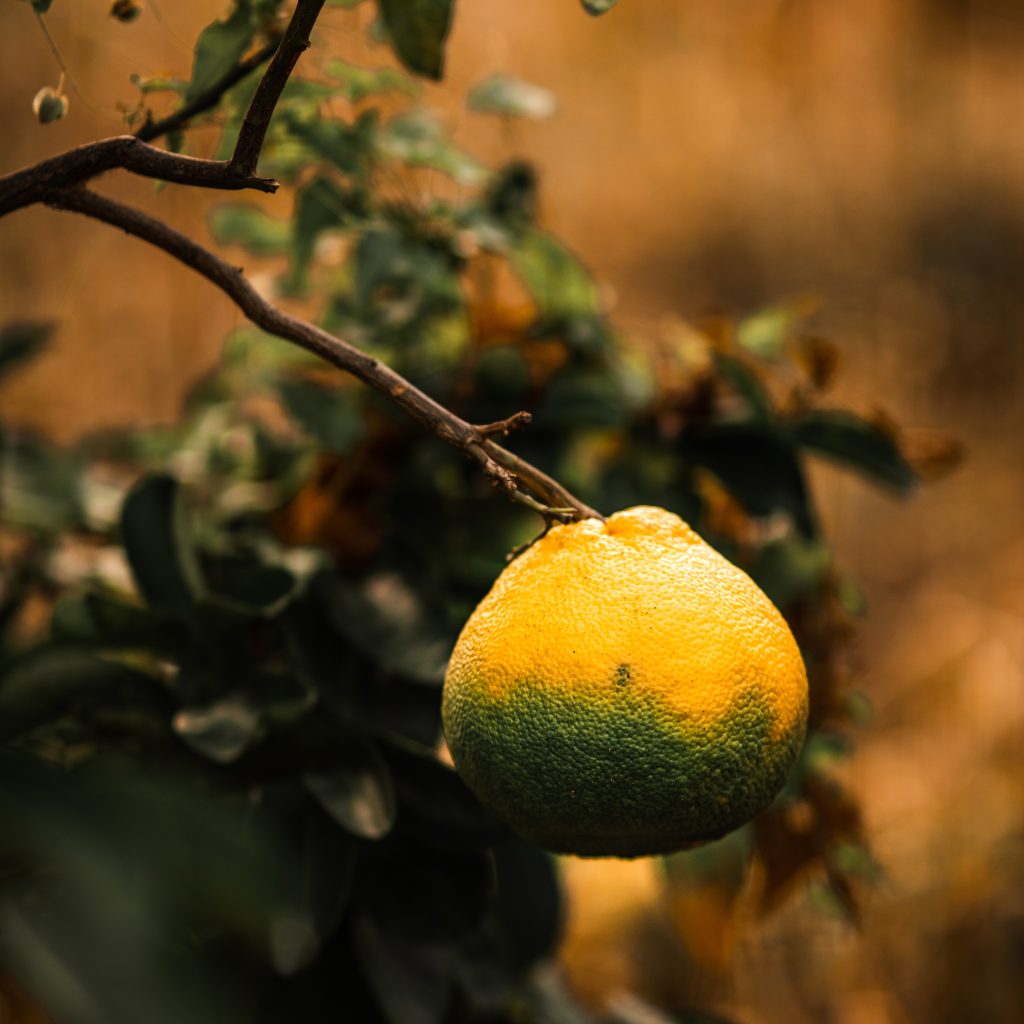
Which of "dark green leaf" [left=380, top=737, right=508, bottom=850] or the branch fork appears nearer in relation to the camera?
the branch fork

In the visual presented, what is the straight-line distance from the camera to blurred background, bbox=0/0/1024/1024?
127cm

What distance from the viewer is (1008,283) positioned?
2279mm

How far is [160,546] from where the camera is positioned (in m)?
0.48

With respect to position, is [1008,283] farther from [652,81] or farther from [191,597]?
[191,597]

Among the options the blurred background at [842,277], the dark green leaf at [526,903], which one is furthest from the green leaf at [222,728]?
the blurred background at [842,277]

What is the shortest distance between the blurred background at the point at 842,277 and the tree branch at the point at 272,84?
1054 millimetres

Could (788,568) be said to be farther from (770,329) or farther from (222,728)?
(222,728)

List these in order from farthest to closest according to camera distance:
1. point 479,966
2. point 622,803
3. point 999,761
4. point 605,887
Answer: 1. point 999,761
2. point 605,887
3. point 479,966
4. point 622,803

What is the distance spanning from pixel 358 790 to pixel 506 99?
400 millimetres

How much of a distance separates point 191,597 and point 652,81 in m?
2.04

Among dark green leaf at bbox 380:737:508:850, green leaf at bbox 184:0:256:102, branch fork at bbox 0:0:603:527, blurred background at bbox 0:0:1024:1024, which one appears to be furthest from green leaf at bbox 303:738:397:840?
blurred background at bbox 0:0:1024:1024

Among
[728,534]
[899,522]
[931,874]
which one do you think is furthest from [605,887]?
[899,522]

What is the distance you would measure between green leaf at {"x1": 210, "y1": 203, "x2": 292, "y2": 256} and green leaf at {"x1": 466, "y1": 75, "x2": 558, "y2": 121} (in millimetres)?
138

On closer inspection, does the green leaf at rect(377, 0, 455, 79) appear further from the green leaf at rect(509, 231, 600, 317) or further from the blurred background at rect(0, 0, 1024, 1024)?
the blurred background at rect(0, 0, 1024, 1024)
